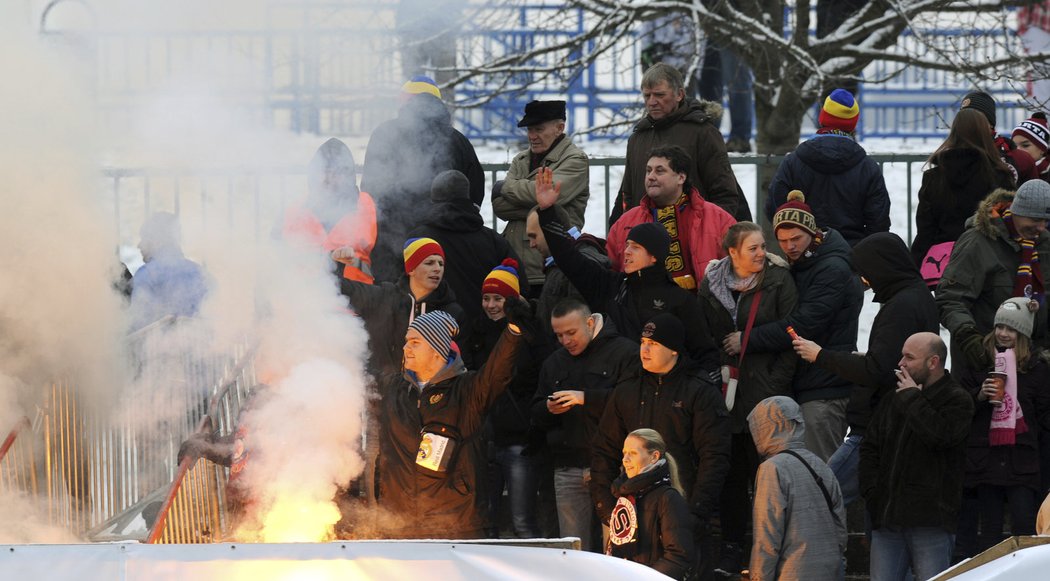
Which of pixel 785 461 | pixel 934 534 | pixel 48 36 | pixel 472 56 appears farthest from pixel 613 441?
pixel 472 56

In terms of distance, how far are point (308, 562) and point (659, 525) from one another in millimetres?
2846

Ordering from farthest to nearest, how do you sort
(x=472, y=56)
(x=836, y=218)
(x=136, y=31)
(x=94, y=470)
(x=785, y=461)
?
(x=472, y=56) → (x=836, y=218) → (x=94, y=470) → (x=785, y=461) → (x=136, y=31)

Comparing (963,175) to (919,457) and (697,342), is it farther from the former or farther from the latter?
(919,457)

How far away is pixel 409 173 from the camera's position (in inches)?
401

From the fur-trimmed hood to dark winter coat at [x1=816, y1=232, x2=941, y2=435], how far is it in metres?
0.66

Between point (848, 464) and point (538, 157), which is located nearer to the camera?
point (848, 464)

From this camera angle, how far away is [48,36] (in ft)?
22.9

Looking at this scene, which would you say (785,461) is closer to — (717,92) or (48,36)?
(48,36)

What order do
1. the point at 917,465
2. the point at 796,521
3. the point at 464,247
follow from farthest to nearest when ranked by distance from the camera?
the point at 464,247 < the point at 917,465 < the point at 796,521

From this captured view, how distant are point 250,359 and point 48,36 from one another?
8.89 feet

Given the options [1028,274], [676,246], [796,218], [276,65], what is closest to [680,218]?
[676,246]

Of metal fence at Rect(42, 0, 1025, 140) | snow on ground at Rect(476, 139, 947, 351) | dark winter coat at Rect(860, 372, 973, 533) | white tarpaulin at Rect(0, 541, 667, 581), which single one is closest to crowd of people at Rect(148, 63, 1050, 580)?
dark winter coat at Rect(860, 372, 973, 533)

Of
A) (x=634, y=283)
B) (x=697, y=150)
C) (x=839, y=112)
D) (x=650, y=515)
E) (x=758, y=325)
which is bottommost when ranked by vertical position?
(x=650, y=515)

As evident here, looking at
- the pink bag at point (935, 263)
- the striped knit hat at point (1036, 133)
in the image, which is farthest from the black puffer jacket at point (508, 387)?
the striped knit hat at point (1036, 133)
